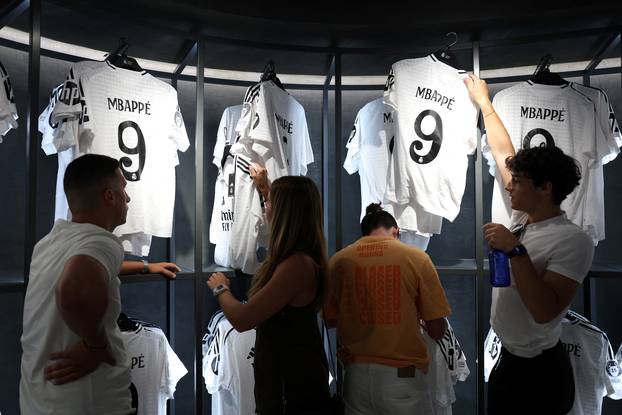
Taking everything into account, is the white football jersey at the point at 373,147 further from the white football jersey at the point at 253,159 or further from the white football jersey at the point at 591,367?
the white football jersey at the point at 591,367

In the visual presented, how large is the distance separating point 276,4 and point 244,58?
0.43 metres

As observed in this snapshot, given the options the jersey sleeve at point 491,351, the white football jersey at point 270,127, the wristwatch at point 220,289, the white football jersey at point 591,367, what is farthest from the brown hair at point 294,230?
the white football jersey at point 591,367

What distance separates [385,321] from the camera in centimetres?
203

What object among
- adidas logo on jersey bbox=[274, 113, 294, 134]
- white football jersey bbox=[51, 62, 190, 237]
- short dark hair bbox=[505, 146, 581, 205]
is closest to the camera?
short dark hair bbox=[505, 146, 581, 205]

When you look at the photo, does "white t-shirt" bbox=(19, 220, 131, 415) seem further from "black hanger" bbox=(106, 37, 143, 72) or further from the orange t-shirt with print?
"black hanger" bbox=(106, 37, 143, 72)

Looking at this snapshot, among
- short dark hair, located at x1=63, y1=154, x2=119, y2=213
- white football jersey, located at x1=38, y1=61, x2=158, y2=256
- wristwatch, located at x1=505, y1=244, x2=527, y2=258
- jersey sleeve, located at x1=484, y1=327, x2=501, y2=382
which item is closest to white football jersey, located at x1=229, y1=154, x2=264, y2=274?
white football jersey, located at x1=38, y1=61, x2=158, y2=256

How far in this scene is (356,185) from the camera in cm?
408

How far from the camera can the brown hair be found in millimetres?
1831

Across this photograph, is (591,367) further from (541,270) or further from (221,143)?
(221,143)

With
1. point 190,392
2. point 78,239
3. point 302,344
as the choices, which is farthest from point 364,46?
point 190,392

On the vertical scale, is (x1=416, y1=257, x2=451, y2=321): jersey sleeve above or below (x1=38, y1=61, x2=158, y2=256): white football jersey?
below

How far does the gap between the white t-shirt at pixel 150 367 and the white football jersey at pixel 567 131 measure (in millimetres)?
2059

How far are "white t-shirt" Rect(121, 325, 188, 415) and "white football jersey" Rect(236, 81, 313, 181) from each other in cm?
113

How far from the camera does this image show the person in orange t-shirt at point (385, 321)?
6.54ft
